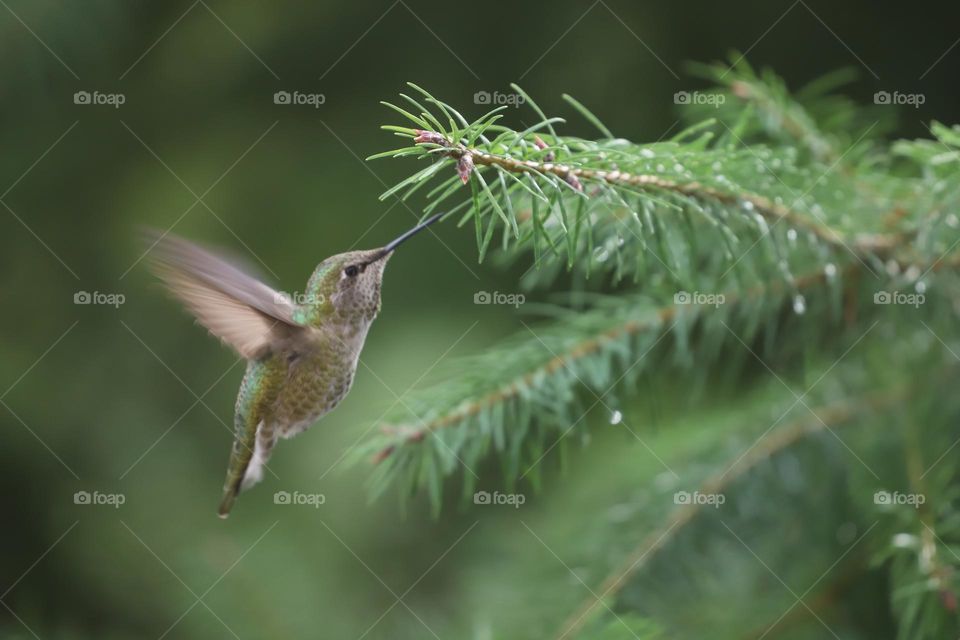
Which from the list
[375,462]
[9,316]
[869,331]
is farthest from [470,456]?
[9,316]

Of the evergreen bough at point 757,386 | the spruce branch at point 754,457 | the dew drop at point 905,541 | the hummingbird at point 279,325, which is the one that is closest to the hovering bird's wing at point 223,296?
the hummingbird at point 279,325

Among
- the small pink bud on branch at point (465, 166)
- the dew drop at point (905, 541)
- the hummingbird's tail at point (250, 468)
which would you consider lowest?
the dew drop at point (905, 541)

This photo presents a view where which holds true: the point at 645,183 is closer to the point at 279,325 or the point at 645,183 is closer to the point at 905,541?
the point at 279,325

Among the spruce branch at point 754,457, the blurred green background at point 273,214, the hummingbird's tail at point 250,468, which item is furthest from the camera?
the blurred green background at point 273,214

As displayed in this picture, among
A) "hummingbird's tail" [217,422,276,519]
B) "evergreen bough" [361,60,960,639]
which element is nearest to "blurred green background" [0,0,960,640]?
Answer: "evergreen bough" [361,60,960,639]

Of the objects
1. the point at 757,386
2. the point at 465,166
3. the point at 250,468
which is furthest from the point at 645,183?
the point at 757,386

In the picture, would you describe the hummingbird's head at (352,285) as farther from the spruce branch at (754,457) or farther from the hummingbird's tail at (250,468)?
the spruce branch at (754,457)
